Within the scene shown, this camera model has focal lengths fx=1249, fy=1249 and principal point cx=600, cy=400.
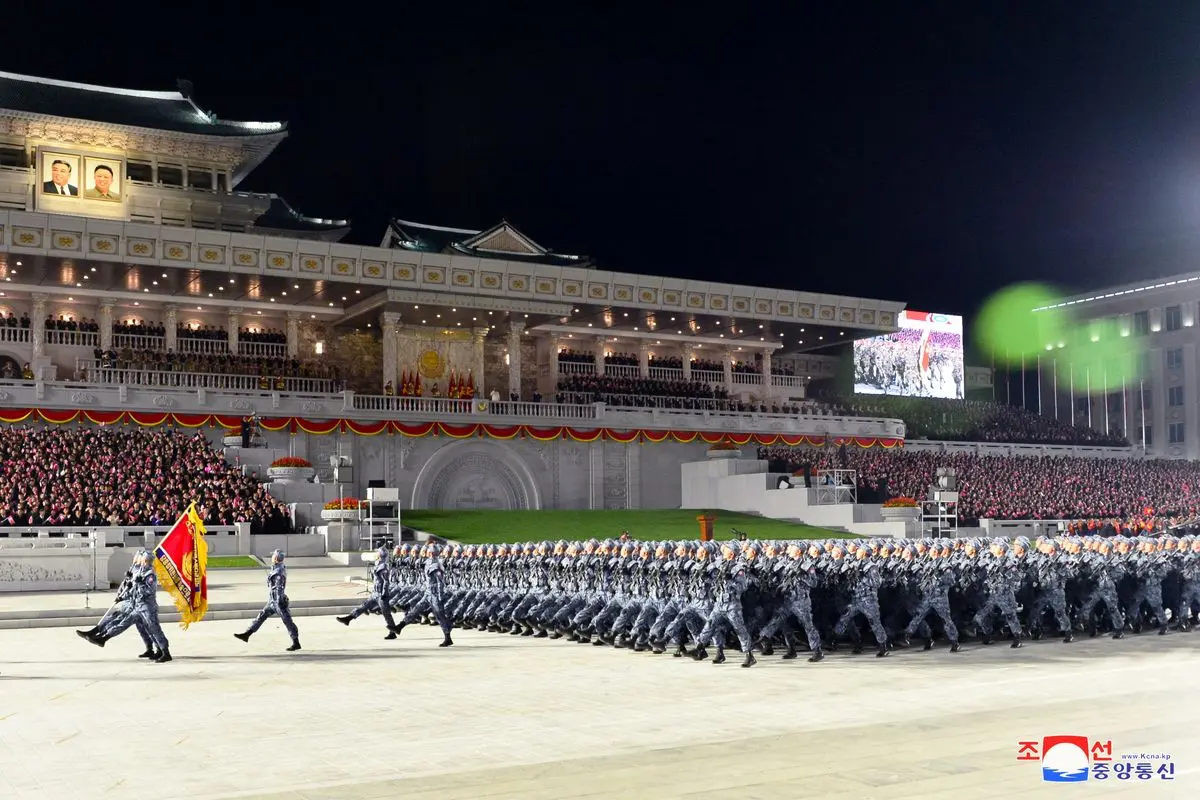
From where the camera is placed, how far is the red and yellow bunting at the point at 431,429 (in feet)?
120

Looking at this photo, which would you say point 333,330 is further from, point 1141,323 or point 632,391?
point 1141,323

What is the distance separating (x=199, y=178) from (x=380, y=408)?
14.2 m

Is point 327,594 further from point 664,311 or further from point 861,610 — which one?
point 664,311

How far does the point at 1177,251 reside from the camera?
2724 inches

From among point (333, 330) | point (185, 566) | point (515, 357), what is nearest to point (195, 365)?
point (333, 330)

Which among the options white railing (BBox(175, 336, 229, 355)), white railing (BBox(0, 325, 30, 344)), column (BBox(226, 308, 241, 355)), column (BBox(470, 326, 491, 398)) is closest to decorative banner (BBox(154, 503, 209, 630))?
white railing (BBox(0, 325, 30, 344))

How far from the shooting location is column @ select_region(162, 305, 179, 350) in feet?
144

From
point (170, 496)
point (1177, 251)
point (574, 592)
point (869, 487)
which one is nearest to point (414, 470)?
point (170, 496)

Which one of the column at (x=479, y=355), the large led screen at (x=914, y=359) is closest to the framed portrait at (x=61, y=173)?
the column at (x=479, y=355)

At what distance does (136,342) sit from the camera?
142ft

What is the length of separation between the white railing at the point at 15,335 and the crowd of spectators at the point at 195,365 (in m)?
2.15

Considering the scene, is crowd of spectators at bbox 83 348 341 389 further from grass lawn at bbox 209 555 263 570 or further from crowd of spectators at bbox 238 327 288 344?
grass lawn at bbox 209 555 263 570

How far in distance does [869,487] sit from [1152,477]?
51.0 ft

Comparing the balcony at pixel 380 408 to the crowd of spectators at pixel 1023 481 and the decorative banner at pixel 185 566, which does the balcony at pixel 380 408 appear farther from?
the decorative banner at pixel 185 566
